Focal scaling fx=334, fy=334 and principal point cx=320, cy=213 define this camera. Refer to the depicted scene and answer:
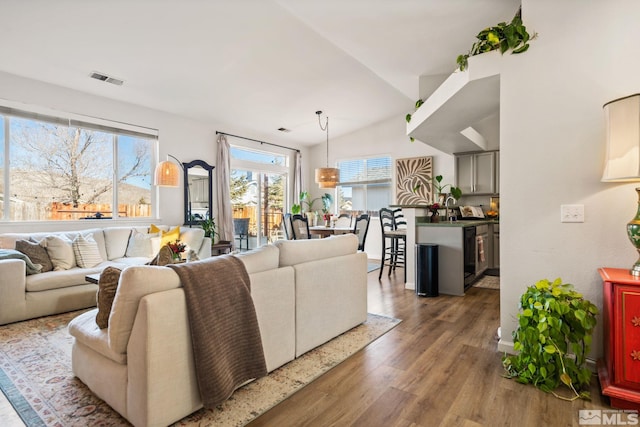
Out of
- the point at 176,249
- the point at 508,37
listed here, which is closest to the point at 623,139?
the point at 508,37

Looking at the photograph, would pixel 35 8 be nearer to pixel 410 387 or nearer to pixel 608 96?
pixel 410 387

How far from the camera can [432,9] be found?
331cm

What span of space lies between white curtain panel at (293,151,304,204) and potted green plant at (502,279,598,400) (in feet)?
20.7

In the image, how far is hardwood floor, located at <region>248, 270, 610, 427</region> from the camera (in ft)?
5.85

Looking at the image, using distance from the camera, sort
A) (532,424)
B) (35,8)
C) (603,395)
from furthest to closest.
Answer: (35,8) → (603,395) → (532,424)

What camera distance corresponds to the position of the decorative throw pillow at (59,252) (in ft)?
12.8

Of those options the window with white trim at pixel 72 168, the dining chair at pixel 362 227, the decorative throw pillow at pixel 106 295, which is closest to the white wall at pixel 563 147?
the decorative throw pillow at pixel 106 295

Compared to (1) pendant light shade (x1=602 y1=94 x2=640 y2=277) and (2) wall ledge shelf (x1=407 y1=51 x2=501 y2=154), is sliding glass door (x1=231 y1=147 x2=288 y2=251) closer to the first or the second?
(2) wall ledge shelf (x1=407 y1=51 x2=501 y2=154)

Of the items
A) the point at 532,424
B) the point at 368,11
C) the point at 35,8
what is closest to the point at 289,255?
the point at 532,424

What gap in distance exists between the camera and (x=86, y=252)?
414cm

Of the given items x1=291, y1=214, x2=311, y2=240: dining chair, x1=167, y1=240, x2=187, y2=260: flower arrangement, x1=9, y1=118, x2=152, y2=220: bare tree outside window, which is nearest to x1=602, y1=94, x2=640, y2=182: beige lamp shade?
x1=167, y1=240, x2=187, y2=260: flower arrangement

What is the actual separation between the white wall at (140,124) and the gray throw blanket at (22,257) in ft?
2.78

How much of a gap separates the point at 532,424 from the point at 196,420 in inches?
69.4

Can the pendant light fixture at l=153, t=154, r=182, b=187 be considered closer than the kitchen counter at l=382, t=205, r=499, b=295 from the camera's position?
No
